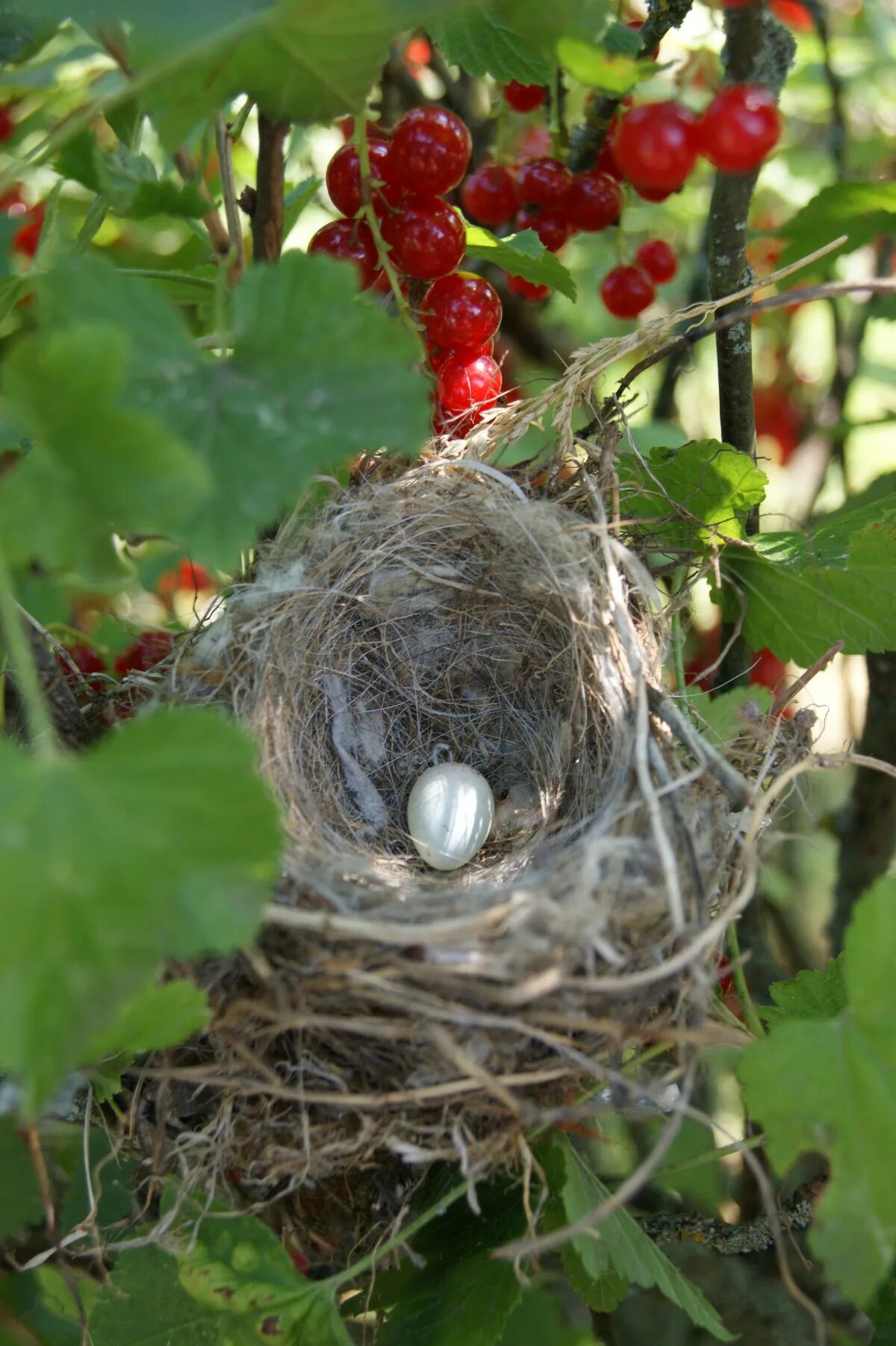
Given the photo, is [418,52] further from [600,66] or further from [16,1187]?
[16,1187]

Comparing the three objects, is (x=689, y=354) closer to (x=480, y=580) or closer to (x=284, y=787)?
(x=480, y=580)

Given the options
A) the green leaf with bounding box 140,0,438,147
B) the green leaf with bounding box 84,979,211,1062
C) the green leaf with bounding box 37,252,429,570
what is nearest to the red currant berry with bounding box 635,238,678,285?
the green leaf with bounding box 140,0,438,147

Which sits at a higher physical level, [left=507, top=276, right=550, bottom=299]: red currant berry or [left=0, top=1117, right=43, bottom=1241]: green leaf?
[left=507, top=276, right=550, bottom=299]: red currant berry

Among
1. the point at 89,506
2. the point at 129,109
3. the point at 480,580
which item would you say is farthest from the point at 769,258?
the point at 89,506

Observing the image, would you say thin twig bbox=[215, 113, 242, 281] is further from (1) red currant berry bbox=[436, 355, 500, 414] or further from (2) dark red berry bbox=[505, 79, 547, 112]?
(2) dark red berry bbox=[505, 79, 547, 112]

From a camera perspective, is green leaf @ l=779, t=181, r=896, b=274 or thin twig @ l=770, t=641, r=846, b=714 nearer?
thin twig @ l=770, t=641, r=846, b=714

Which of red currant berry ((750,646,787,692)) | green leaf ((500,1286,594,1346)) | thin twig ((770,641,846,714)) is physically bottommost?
green leaf ((500,1286,594,1346))

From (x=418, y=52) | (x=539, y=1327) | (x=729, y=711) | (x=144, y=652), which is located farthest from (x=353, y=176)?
(x=539, y=1327)

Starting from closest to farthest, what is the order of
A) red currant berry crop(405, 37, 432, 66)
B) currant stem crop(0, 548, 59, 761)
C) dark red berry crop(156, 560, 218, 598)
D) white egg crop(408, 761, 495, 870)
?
currant stem crop(0, 548, 59, 761) < white egg crop(408, 761, 495, 870) < red currant berry crop(405, 37, 432, 66) < dark red berry crop(156, 560, 218, 598)
